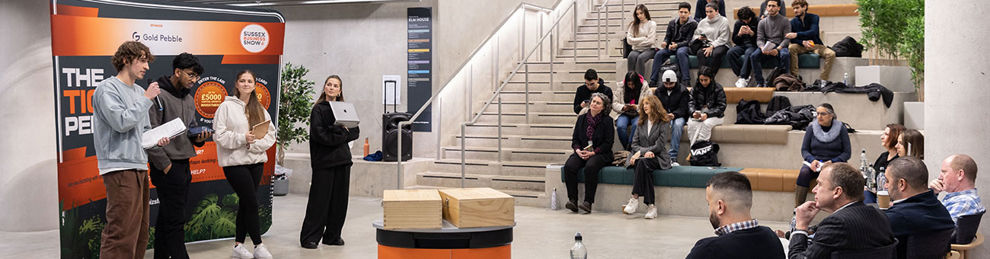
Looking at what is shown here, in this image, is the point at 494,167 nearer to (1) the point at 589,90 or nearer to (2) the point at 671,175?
(1) the point at 589,90

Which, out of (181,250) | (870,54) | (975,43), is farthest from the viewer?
(870,54)

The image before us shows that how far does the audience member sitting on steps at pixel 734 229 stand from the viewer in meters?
3.14

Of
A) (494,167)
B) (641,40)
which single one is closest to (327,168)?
(494,167)

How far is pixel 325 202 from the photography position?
265 inches

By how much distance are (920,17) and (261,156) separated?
278 inches

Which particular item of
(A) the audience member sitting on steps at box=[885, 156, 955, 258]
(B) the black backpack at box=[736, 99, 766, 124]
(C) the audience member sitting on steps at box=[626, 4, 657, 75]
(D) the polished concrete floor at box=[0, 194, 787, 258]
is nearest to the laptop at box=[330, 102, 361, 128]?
(D) the polished concrete floor at box=[0, 194, 787, 258]

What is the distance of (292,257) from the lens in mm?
6520

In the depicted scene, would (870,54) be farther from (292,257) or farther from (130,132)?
(130,132)

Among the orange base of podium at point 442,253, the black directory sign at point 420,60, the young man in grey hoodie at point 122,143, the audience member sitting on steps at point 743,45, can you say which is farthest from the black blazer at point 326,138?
the audience member sitting on steps at point 743,45

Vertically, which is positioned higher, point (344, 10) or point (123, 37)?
point (344, 10)

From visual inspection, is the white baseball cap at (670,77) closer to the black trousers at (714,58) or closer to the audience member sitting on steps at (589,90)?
the audience member sitting on steps at (589,90)

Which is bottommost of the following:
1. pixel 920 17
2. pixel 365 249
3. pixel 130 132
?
pixel 365 249

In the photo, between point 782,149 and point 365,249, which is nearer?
point 365,249

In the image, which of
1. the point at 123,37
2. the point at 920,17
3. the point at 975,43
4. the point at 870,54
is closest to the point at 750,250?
the point at 975,43
